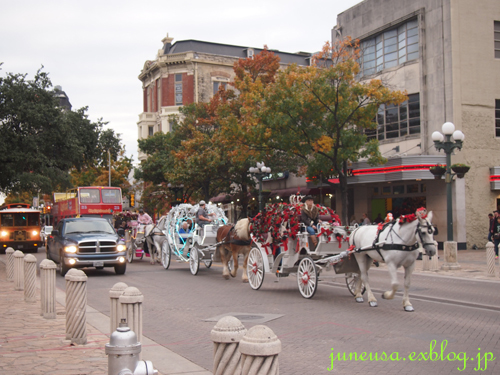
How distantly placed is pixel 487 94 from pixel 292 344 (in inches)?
970

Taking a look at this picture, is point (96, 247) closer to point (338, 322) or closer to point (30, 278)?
point (30, 278)

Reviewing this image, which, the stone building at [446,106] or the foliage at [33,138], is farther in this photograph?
the stone building at [446,106]

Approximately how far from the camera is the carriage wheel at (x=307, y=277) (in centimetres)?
1170

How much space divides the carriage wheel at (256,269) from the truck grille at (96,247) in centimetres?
592

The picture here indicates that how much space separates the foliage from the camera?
24.3 meters

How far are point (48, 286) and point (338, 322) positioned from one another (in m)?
5.15

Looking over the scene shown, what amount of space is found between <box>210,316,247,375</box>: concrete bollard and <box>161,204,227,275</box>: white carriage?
12.5 metres

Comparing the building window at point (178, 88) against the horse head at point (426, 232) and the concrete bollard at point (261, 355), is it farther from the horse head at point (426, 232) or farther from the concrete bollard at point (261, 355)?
the concrete bollard at point (261, 355)

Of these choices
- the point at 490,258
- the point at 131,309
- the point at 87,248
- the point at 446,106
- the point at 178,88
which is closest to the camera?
the point at 131,309

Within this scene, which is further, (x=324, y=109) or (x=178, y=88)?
(x=178, y=88)

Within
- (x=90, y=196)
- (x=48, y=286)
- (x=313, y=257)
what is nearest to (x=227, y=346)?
(x=48, y=286)

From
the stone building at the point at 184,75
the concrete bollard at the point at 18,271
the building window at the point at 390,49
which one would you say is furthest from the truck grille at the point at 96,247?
the stone building at the point at 184,75

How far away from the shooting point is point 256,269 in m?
13.8

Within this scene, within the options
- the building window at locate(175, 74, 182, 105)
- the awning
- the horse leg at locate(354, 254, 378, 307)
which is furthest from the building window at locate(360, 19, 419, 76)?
the building window at locate(175, 74, 182, 105)
